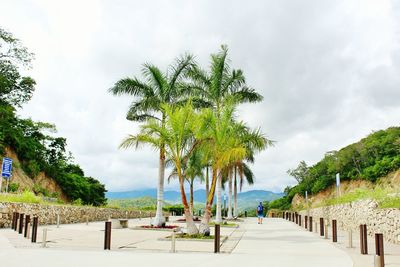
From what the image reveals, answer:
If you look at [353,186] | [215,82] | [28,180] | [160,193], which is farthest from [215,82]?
[353,186]

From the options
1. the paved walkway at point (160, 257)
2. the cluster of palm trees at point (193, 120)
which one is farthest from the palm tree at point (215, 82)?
the paved walkway at point (160, 257)

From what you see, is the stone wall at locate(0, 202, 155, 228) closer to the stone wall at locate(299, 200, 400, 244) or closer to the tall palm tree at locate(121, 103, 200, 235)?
the tall palm tree at locate(121, 103, 200, 235)

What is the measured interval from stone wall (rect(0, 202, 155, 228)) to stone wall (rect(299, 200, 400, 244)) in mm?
18559

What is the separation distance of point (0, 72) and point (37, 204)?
2114 centimetres

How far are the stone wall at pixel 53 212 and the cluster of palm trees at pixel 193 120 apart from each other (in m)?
7.20

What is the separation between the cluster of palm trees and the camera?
18.1 m

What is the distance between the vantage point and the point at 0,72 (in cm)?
4162

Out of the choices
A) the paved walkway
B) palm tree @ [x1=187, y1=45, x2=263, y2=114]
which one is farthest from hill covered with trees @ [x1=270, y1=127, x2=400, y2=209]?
the paved walkway

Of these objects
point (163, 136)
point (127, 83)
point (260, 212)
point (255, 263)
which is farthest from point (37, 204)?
point (255, 263)

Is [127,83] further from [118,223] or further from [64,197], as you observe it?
[64,197]

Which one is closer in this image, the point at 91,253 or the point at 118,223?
the point at 91,253

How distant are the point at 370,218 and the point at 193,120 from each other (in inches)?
393

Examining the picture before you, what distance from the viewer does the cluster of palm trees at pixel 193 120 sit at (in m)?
18.1

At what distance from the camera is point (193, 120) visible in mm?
18125
